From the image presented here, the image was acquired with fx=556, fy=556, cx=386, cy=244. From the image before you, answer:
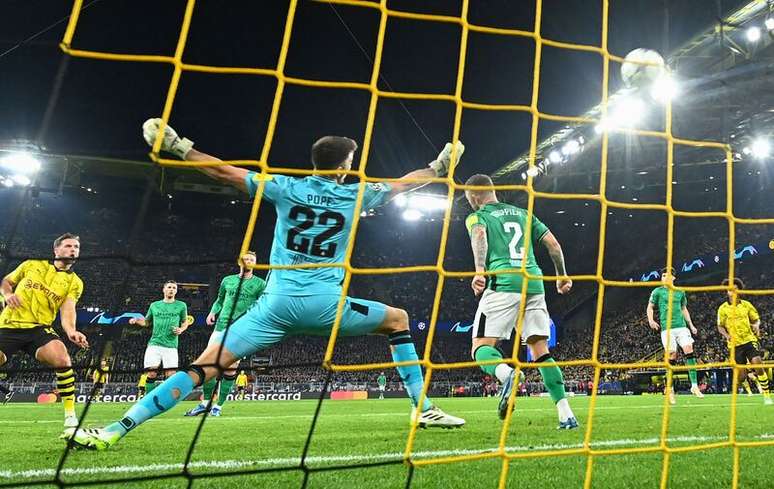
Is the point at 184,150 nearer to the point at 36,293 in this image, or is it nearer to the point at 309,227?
the point at 309,227

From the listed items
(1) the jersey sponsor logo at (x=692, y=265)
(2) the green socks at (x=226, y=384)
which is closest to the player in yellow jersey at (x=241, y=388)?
(2) the green socks at (x=226, y=384)

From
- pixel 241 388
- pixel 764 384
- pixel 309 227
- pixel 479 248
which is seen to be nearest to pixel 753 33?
pixel 764 384

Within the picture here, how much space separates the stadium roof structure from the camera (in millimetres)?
12383

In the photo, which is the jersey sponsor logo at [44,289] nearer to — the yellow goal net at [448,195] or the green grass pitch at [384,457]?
the green grass pitch at [384,457]

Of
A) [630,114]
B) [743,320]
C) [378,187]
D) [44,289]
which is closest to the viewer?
[378,187]

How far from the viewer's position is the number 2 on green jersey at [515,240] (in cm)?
439

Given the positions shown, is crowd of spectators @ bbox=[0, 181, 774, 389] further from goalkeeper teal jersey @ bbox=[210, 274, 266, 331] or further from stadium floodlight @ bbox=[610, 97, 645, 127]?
goalkeeper teal jersey @ bbox=[210, 274, 266, 331]

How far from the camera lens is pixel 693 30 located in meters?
12.2

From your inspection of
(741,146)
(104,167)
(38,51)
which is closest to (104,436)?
(38,51)

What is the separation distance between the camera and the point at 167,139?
2539 mm

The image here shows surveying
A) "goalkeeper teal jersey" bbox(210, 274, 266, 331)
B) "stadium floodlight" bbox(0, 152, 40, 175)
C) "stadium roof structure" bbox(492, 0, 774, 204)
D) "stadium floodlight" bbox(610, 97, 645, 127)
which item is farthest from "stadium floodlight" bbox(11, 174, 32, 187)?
"stadium floodlight" bbox(610, 97, 645, 127)

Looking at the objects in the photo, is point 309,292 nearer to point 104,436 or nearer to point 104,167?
point 104,436

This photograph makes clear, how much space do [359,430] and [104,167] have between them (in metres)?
20.9

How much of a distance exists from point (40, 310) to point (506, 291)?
4305 mm
